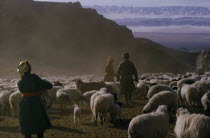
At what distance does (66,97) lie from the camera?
12.3 meters

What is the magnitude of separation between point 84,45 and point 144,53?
39.5 ft

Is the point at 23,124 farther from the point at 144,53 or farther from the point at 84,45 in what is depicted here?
the point at 84,45

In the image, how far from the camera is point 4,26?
6184 cm

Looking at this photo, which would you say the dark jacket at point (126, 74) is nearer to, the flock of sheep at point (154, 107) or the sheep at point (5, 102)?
the flock of sheep at point (154, 107)

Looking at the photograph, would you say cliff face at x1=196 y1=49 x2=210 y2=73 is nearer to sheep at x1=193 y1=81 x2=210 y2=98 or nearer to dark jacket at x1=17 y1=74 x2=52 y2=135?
sheep at x1=193 y1=81 x2=210 y2=98

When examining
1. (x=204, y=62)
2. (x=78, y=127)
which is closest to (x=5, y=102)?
(x=78, y=127)

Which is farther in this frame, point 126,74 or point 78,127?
point 126,74

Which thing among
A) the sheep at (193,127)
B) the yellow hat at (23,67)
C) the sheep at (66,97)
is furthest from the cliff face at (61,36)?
the yellow hat at (23,67)

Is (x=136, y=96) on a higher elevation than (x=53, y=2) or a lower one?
lower

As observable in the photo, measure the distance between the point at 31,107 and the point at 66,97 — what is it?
247 inches

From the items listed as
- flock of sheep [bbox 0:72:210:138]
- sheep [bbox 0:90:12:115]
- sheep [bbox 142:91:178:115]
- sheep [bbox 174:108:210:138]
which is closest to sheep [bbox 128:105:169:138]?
flock of sheep [bbox 0:72:210:138]

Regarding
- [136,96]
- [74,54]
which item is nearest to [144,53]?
[74,54]

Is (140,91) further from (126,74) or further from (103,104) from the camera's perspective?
(103,104)

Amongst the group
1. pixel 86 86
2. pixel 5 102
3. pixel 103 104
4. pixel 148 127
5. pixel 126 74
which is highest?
pixel 126 74
